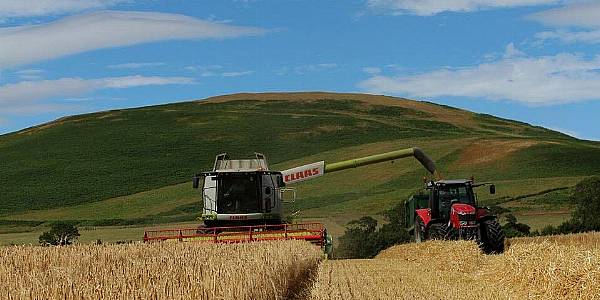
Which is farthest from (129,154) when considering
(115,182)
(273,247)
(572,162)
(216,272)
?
(216,272)

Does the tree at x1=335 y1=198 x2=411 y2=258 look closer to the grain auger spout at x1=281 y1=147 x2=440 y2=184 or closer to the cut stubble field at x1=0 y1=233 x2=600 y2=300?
the grain auger spout at x1=281 y1=147 x2=440 y2=184

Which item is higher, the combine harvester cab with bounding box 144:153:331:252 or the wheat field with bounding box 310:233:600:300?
the combine harvester cab with bounding box 144:153:331:252

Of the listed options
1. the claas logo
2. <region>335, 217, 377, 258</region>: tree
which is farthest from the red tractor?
<region>335, 217, 377, 258</region>: tree

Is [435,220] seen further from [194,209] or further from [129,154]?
[129,154]

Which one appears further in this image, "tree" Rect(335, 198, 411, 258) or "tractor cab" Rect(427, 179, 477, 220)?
"tree" Rect(335, 198, 411, 258)

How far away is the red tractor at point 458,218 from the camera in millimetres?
21297

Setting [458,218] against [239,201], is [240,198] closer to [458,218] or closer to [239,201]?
[239,201]

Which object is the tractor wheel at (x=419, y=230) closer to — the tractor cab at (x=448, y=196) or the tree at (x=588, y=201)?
the tractor cab at (x=448, y=196)

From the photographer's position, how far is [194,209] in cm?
5681

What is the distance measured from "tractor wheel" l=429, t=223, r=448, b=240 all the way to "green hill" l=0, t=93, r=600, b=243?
21089 mm

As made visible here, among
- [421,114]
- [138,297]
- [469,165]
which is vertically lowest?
[138,297]

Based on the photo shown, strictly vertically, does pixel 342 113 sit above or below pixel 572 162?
above

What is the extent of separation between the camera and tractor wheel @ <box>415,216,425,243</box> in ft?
79.2

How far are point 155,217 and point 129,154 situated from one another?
23.4 metres
